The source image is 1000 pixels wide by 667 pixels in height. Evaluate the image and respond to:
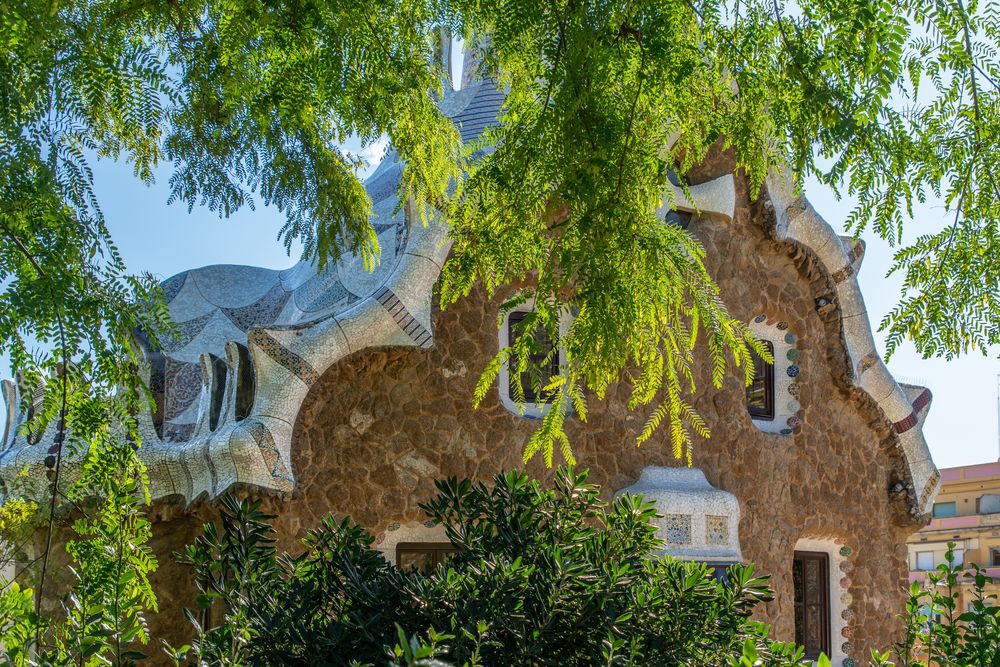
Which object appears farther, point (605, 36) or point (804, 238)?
point (804, 238)

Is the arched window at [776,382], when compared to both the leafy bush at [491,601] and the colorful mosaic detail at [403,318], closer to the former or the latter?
the colorful mosaic detail at [403,318]

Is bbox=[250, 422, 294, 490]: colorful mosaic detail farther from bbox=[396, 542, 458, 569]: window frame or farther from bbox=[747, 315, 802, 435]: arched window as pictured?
bbox=[747, 315, 802, 435]: arched window

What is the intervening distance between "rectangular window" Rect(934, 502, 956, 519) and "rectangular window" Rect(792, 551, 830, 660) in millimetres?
23434

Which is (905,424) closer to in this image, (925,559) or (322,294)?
(322,294)

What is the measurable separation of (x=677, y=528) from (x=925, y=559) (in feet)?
84.6

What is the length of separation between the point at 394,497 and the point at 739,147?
12.1ft

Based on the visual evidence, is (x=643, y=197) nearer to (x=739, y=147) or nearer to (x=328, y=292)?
(x=739, y=147)

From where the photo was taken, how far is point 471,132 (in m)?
7.57

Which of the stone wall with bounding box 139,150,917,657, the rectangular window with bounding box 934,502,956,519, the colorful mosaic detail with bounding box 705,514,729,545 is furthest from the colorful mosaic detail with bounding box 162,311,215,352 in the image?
the rectangular window with bounding box 934,502,956,519

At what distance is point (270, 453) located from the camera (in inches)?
A: 228

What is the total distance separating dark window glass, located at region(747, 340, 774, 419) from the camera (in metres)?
8.24

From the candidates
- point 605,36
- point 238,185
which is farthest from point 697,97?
point 238,185

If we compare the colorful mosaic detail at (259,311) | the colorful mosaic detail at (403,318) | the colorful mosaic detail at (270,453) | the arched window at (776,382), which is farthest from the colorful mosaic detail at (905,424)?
the colorful mosaic detail at (270,453)

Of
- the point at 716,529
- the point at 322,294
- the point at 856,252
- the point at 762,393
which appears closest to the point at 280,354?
the point at 322,294
